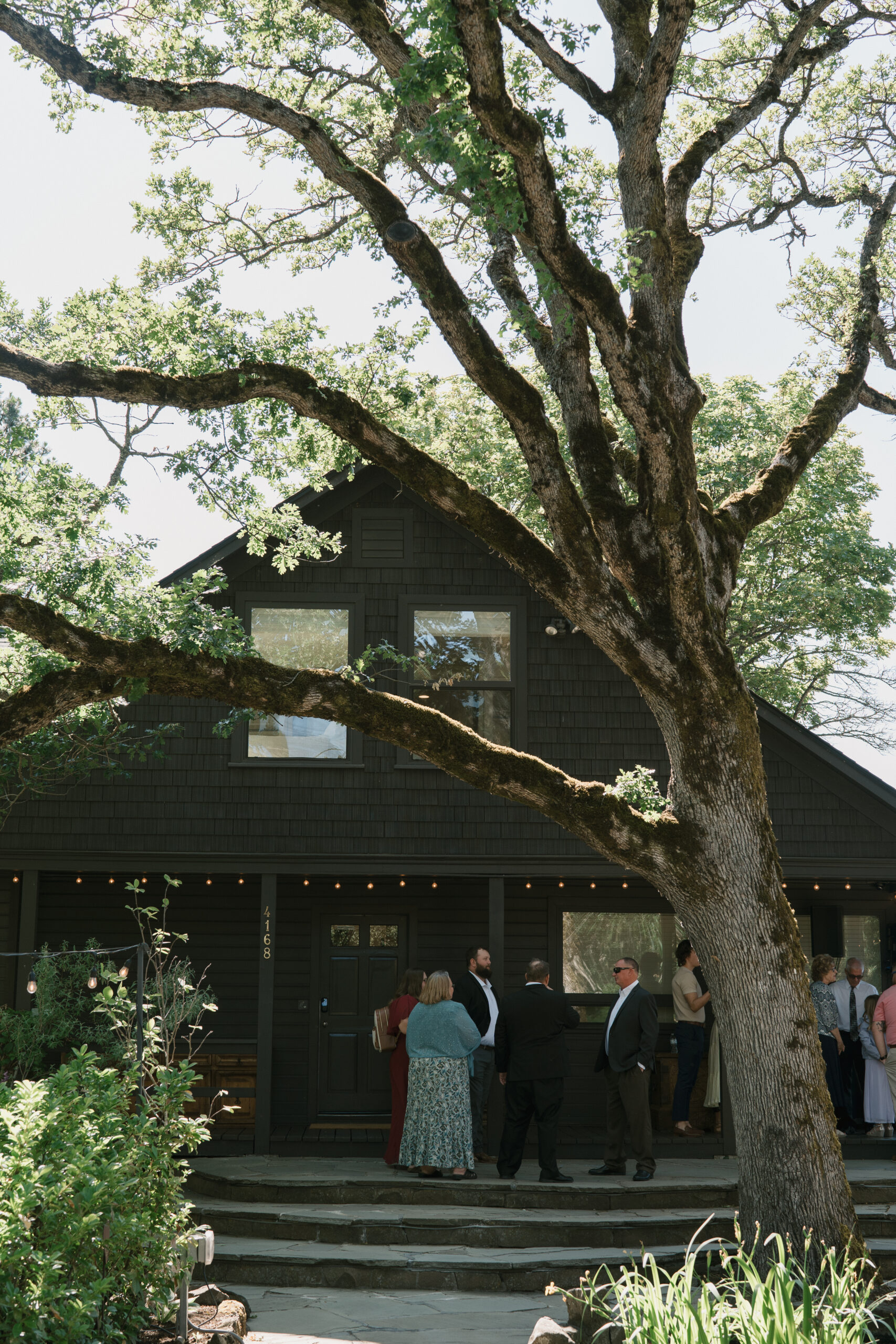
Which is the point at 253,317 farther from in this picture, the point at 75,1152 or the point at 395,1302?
the point at 395,1302

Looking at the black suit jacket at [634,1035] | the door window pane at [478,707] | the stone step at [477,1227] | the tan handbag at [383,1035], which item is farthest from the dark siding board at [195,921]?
the black suit jacket at [634,1035]

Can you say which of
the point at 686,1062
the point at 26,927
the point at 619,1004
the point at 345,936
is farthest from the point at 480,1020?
the point at 26,927

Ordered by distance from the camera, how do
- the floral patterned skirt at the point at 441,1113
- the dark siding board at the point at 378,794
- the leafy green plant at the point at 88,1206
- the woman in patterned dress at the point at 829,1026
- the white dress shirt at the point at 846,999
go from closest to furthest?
1. the leafy green plant at the point at 88,1206
2. the floral patterned skirt at the point at 441,1113
3. the woman in patterned dress at the point at 829,1026
4. the white dress shirt at the point at 846,999
5. the dark siding board at the point at 378,794

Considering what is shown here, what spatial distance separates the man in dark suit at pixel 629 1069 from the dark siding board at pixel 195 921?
4.31 meters

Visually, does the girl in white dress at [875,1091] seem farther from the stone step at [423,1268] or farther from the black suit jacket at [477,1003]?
the black suit jacket at [477,1003]

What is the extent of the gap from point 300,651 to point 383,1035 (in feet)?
12.6

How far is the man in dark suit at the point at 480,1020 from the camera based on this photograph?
32.3 feet

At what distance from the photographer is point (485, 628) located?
11938 millimetres

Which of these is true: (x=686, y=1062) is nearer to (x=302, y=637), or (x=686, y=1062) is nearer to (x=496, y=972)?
(x=496, y=972)

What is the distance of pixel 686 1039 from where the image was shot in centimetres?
1081

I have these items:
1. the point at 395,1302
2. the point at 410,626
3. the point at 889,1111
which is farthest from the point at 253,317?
the point at 889,1111

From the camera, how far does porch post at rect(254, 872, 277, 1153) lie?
1064cm

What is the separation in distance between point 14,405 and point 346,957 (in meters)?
16.9

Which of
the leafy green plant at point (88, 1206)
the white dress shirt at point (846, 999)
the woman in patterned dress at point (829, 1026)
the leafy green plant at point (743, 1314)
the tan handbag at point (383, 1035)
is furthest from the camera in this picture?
the white dress shirt at point (846, 999)
